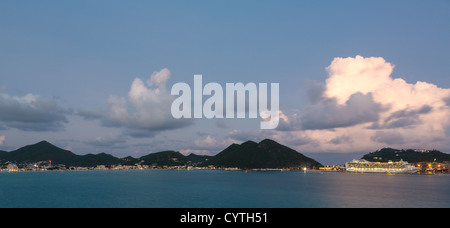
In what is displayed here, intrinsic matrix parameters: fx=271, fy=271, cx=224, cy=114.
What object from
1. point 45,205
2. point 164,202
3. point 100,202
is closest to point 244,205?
point 164,202
